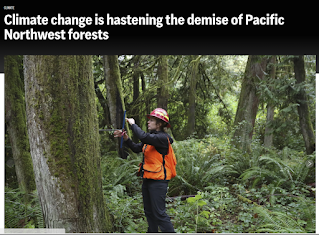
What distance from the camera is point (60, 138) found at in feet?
11.4

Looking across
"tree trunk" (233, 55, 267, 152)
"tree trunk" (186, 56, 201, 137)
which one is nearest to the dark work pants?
"tree trunk" (233, 55, 267, 152)

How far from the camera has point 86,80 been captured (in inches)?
148

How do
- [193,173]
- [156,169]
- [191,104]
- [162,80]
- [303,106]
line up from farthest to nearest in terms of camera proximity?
[191,104], [162,80], [303,106], [193,173], [156,169]

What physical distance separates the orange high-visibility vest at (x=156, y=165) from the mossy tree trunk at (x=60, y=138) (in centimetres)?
85

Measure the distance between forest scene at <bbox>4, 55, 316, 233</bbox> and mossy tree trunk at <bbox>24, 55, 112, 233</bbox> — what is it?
0.01 m

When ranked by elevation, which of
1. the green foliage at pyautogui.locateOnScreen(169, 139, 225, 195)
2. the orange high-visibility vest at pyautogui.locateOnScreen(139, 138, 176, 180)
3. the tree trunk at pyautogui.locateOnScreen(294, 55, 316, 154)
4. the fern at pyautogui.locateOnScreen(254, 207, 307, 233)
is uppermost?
A: the tree trunk at pyautogui.locateOnScreen(294, 55, 316, 154)

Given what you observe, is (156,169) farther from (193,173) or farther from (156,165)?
(193,173)

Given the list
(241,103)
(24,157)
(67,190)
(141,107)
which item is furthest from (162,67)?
(67,190)

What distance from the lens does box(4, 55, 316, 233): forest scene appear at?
11.5ft

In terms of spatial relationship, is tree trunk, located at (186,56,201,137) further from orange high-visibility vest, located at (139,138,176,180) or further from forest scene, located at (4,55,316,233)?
orange high-visibility vest, located at (139,138,176,180)

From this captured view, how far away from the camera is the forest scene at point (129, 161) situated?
11.5 feet

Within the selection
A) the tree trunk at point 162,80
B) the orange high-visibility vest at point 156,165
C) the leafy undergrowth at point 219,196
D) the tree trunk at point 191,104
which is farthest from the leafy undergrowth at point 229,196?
the tree trunk at point 191,104

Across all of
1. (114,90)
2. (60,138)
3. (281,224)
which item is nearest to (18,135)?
(114,90)

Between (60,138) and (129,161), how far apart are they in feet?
14.5
